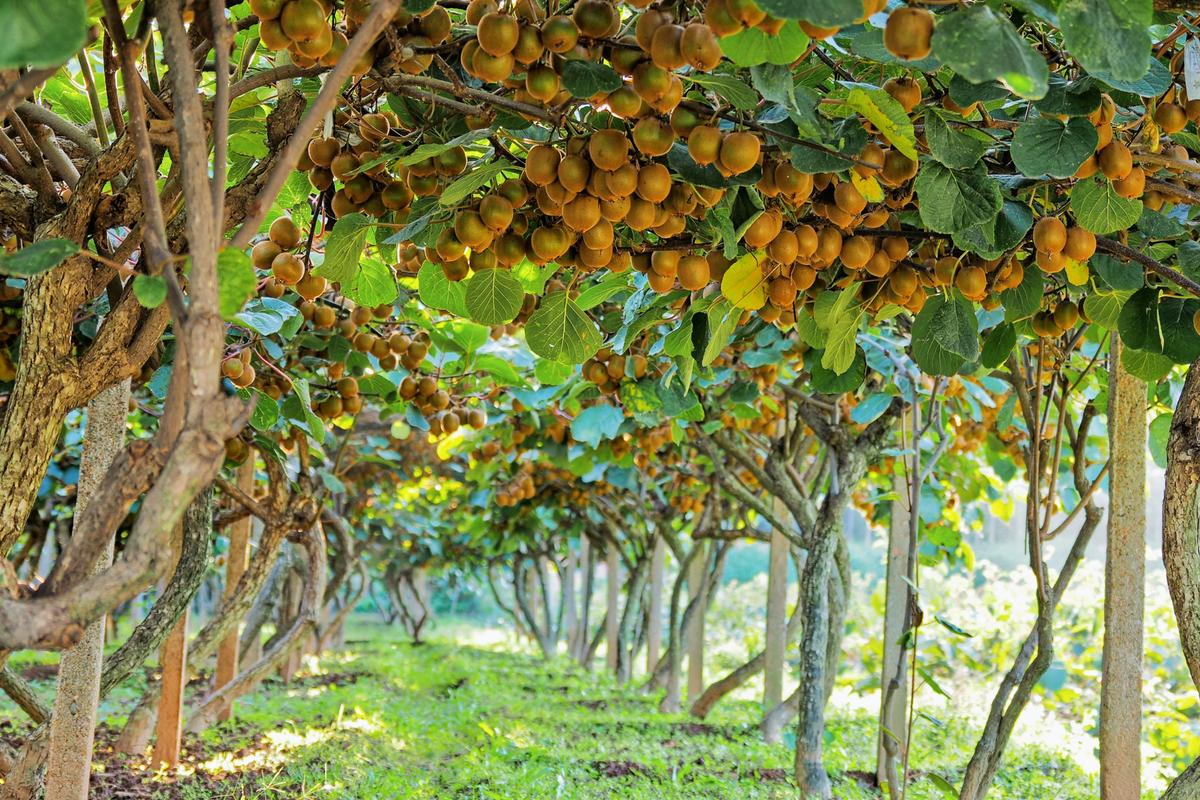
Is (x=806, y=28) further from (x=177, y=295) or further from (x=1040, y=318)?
(x=1040, y=318)

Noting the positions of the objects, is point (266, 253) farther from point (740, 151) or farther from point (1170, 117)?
point (1170, 117)

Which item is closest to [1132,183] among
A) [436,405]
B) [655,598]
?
[436,405]

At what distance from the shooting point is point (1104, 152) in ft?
4.35

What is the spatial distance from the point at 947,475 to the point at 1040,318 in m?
4.13

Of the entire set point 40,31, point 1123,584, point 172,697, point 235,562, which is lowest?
point 172,697

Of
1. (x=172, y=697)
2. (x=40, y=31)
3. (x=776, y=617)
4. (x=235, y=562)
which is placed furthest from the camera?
(x=776, y=617)

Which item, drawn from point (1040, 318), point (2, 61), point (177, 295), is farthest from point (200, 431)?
point (1040, 318)

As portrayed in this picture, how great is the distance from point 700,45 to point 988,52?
29 cm

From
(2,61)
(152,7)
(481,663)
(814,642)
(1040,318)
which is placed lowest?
(481,663)

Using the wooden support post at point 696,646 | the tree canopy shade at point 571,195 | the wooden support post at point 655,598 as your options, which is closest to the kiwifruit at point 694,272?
the tree canopy shade at point 571,195

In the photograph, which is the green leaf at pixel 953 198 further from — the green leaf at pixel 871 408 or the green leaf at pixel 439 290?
the green leaf at pixel 871 408

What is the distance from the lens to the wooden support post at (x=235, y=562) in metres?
4.39

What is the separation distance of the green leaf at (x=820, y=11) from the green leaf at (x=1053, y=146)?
1.58 feet

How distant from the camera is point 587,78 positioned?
114 centimetres
